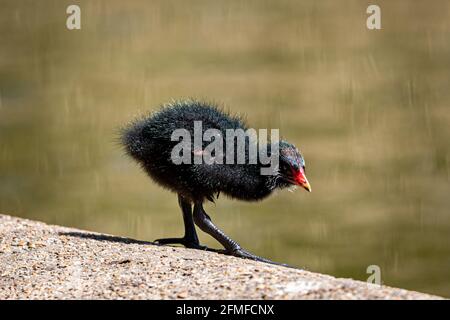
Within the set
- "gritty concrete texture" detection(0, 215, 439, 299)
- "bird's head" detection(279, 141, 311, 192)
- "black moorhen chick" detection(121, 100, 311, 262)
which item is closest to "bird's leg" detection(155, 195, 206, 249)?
"black moorhen chick" detection(121, 100, 311, 262)

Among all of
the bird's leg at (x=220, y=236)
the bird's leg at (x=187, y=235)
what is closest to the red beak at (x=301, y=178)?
the bird's leg at (x=220, y=236)

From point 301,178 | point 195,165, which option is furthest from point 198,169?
point 301,178

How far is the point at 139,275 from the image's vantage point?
4945mm

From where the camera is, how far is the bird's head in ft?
20.6

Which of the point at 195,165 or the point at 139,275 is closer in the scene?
the point at 139,275

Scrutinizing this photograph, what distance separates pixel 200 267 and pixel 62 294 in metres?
0.78

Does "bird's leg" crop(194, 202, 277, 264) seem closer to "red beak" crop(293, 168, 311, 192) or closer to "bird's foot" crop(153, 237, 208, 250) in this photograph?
"bird's foot" crop(153, 237, 208, 250)

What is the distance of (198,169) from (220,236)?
1.52ft

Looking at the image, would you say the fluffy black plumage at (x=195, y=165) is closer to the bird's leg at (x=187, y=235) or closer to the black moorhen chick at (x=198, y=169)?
the black moorhen chick at (x=198, y=169)

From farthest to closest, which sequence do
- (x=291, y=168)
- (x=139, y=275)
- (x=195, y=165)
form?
(x=291, y=168)
(x=195, y=165)
(x=139, y=275)

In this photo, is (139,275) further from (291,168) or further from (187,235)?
(291,168)

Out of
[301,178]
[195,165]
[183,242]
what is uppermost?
[195,165]

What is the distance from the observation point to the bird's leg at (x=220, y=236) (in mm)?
5922
